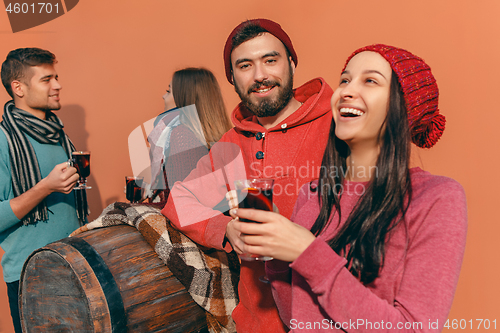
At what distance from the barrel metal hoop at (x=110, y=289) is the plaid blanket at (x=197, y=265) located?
0.26 m

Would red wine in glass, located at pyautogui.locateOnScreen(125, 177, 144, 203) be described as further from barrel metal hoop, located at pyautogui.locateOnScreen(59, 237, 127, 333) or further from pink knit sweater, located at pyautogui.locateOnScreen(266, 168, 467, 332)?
pink knit sweater, located at pyautogui.locateOnScreen(266, 168, 467, 332)

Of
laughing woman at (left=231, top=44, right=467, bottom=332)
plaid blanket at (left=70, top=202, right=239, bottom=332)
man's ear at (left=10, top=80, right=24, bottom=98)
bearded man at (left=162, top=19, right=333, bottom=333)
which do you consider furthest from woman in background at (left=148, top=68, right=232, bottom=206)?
laughing woman at (left=231, top=44, right=467, bottom=332)

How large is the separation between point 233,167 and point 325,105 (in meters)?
0.61

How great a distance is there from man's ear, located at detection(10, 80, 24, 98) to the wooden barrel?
5.35 ft

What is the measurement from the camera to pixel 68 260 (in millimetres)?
1622

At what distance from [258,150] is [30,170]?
6.27ft

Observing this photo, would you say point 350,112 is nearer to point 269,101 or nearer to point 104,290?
point 269,101

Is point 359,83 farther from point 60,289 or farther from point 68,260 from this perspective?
point 60,289

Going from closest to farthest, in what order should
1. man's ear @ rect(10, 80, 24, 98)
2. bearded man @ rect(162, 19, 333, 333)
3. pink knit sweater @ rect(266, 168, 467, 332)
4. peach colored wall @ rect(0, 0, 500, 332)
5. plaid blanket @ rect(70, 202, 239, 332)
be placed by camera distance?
pink knit sweater @ rect(266, 168, 467, 332) < bearded man @ rect(162, 19, 333, 333) < plaid blanket @ rect(70, 202, 239, 332) < peach colored wall @ rect(0, 0, 500, 332) < man's ear @ rect(10, 80, 24, 98)

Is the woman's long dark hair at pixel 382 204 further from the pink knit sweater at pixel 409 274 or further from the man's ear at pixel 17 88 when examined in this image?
the man's ear at pixel 17 88

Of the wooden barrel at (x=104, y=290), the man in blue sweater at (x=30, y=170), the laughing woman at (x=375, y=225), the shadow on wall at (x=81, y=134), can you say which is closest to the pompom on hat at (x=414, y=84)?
the laughing woman at (x=375, y=225)

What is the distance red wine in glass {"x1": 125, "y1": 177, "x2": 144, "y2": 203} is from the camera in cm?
273

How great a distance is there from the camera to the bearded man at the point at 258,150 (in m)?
1.67

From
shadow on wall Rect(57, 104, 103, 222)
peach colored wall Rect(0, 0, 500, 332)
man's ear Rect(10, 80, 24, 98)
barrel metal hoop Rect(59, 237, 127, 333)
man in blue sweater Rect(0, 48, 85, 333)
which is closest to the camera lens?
barrel metal hoop Rect(59, 237, 127, 333)
